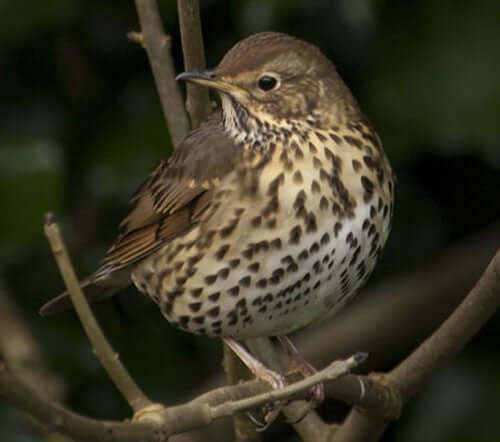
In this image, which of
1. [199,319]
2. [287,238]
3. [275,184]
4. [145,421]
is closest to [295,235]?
[287,238]

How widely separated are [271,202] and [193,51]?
388 millimetres

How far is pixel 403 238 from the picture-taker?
177 inches

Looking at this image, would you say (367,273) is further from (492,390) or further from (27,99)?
(27,99)

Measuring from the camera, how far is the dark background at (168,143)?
12.9ft

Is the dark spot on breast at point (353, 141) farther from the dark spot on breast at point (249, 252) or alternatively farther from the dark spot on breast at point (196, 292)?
the dark spot on breast at point (196, 292)

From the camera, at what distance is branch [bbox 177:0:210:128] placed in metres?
3.09

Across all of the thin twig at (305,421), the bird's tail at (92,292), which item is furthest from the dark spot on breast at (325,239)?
the bird's tail at (92,292)

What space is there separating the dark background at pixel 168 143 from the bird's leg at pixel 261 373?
0.77 meters

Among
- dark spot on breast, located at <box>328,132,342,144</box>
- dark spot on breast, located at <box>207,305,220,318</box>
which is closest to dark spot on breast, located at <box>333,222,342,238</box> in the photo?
dark spot on breast, located at <box>328,132,342,144</box>

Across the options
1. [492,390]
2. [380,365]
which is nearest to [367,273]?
[492,390]

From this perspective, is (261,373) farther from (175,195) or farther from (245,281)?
(175,195)

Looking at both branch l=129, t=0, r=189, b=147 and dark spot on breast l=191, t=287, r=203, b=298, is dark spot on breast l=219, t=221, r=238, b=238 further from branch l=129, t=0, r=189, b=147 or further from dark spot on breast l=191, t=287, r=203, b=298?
branch l=129, t=0, r=189, b=147

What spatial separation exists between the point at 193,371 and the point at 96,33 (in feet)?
3.57

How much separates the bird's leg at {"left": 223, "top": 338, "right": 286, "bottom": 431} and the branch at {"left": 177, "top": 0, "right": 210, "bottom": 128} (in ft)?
1.80
